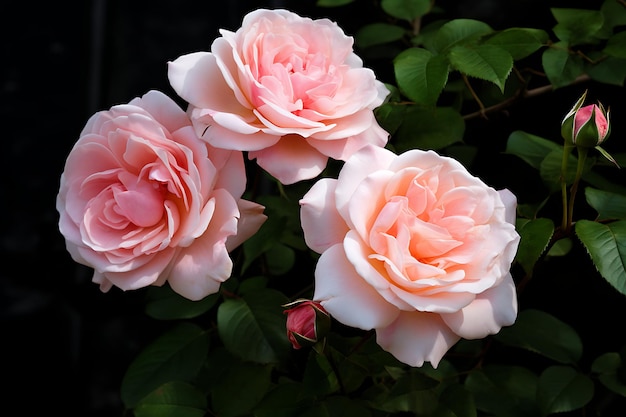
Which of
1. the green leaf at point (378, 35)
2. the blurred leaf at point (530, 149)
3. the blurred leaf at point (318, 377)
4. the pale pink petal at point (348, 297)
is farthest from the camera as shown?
the green leaf at point (378, 35)

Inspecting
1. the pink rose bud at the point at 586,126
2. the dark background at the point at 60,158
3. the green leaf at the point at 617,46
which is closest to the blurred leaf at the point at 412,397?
the pink rose bud at the point at 586,126

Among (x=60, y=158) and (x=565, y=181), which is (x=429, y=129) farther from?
(x=60, y=158)

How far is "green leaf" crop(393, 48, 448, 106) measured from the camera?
55 centimetres

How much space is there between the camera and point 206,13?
104cm

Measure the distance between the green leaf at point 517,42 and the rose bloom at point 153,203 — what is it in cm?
27

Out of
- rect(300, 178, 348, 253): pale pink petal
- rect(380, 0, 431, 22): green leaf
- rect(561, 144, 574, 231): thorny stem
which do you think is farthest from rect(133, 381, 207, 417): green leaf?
rect(380, 0, 431, 22): green leaf

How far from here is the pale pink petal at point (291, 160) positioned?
0.48 metres

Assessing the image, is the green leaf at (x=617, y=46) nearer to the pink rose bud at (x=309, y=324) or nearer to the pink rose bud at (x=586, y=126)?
the pink rose bud at (x=586, y=126)

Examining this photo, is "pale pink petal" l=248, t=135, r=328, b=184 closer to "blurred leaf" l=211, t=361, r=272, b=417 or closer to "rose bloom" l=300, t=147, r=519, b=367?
"rose bloom" l=300, t=147, r=519, b=367

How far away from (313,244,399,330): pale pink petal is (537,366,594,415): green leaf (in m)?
0.24

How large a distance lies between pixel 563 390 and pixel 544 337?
Result: 6 centimetres

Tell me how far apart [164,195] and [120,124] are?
59mm

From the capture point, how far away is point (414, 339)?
42 centimetres

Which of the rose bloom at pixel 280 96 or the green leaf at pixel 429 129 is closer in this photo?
the rose bloom at pixel 280 96
